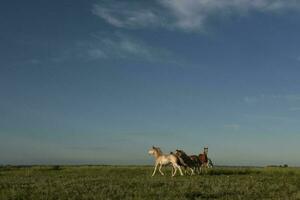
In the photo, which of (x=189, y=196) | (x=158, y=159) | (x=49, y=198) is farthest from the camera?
(x=158, y=159)

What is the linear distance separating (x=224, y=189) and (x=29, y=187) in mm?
9744

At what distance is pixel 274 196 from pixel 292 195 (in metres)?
1.12

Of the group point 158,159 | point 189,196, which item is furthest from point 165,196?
point 158,159

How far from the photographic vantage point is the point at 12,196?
74.1 ft

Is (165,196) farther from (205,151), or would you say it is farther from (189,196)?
(205,151)

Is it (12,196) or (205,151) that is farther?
(205,151)

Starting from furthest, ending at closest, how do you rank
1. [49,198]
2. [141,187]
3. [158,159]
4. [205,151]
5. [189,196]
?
[205,151] → [158,159] → [141,187] → [189,196] → [49,198]

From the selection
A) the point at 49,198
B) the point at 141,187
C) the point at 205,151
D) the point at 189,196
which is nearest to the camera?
the point at 49,198

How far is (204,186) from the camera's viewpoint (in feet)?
92.4

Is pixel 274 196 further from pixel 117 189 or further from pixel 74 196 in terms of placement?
pixel 74 196

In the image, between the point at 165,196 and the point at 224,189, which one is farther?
the point at 224,189

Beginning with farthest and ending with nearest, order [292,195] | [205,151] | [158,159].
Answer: [205,151] < [158,159] < [292,195]

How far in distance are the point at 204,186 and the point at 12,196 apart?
404 inches

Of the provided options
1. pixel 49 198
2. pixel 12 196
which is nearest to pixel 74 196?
pixel 49 198
